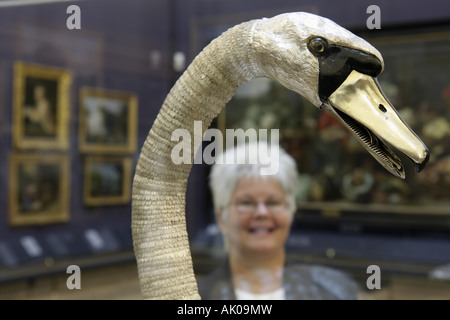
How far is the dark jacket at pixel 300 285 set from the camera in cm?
108

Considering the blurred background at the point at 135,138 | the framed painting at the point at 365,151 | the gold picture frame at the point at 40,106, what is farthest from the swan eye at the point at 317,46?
the gold picture frame at the point at 40,106

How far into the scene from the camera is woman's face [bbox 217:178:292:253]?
123 cm

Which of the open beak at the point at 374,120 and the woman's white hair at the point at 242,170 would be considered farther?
the woman's white hair at the point at 242,170

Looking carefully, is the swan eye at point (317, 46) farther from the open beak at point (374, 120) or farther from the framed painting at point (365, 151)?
the framed painting at point (365, 151)

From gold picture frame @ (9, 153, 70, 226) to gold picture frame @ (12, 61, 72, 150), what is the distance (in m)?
0.06

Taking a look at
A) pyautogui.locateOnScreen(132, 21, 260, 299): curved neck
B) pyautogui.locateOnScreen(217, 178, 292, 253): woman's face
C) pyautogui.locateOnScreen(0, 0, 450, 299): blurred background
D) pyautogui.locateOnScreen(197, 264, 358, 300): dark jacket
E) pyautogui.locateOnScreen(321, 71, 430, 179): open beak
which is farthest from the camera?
pyautogui.locateOnScreen(0, 0, 450, 299): blurred background

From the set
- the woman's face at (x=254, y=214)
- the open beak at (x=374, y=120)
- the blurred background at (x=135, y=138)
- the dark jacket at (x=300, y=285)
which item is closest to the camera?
the open beak at (x=374, y=120)

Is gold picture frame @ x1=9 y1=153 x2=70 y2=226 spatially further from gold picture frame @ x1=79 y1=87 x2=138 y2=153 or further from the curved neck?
the curved neck

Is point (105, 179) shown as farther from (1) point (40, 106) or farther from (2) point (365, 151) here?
(2) point (365, 151)

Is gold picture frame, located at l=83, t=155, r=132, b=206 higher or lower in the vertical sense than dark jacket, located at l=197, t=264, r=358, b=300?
higher

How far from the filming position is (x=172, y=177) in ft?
2.59

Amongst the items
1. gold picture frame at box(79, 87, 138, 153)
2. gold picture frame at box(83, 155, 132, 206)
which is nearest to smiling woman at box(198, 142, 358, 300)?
gold picture frame at box(83, 155, 132, 206)

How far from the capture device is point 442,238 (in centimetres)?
224

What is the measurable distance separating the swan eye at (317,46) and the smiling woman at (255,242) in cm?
57
